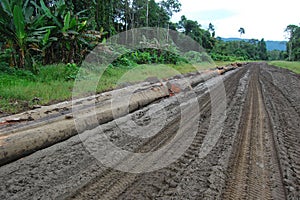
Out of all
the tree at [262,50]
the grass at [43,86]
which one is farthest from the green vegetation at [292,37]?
the grass at [43,86]

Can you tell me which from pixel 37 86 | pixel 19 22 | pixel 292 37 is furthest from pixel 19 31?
pixel 292 37

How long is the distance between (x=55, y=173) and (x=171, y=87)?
5.88 meters

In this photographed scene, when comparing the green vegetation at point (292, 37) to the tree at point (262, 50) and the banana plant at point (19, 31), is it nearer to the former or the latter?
the tree at point (262, 50)

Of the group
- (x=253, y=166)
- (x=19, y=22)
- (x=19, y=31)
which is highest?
(x=19, y=22)

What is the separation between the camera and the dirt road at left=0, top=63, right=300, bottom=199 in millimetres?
2338

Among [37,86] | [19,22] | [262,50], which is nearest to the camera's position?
[37,86]

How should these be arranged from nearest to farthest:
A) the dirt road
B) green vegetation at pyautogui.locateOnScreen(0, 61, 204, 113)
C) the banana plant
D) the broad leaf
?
1. the dirt road
2. green vegetation at pyautogui.locateOnScreen(0, 61, 204, 113)
3. the broad leaf
4. the banana plant

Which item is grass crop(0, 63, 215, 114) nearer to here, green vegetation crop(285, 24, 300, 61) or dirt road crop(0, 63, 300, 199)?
dirt road crop(0, 63, 300, 199)

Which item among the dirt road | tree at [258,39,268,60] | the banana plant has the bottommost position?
the dirt road

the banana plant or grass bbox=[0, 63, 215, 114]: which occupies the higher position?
the banana plant

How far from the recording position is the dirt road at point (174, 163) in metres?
2.34

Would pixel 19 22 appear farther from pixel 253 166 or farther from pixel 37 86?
pixel 253 166

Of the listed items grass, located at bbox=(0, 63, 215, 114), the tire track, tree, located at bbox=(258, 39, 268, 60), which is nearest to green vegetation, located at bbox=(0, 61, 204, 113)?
grass, located at bbox=(0, 63, 215, 114)

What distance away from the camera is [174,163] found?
293 centimetres
